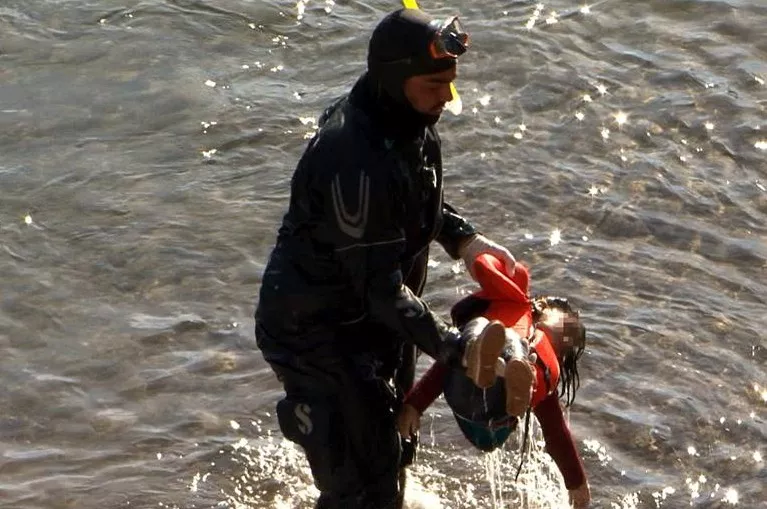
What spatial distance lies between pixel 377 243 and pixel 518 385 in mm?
621

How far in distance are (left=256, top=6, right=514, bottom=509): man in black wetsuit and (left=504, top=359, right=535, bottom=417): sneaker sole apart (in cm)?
7

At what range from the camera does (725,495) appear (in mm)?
6250

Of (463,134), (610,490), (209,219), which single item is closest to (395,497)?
(610,490)

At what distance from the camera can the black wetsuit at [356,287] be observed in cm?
459

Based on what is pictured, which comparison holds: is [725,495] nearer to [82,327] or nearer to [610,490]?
[610,490]

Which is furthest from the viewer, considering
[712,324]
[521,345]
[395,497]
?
[712,324]

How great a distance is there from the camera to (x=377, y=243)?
15.1ft

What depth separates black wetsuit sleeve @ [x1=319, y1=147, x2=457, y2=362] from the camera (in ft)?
14.9

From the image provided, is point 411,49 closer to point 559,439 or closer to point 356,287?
point 356,287

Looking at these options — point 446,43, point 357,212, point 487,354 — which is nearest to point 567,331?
point 487,354

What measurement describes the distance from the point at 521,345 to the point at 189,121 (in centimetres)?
515

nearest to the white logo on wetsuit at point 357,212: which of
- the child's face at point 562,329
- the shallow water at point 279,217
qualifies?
the child's face at point 562,329

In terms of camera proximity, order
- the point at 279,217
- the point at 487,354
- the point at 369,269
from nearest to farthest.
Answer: the point at 487,354 → the point at 369,269 → the point at 279,217

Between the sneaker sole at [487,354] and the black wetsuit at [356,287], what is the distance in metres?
0.10
